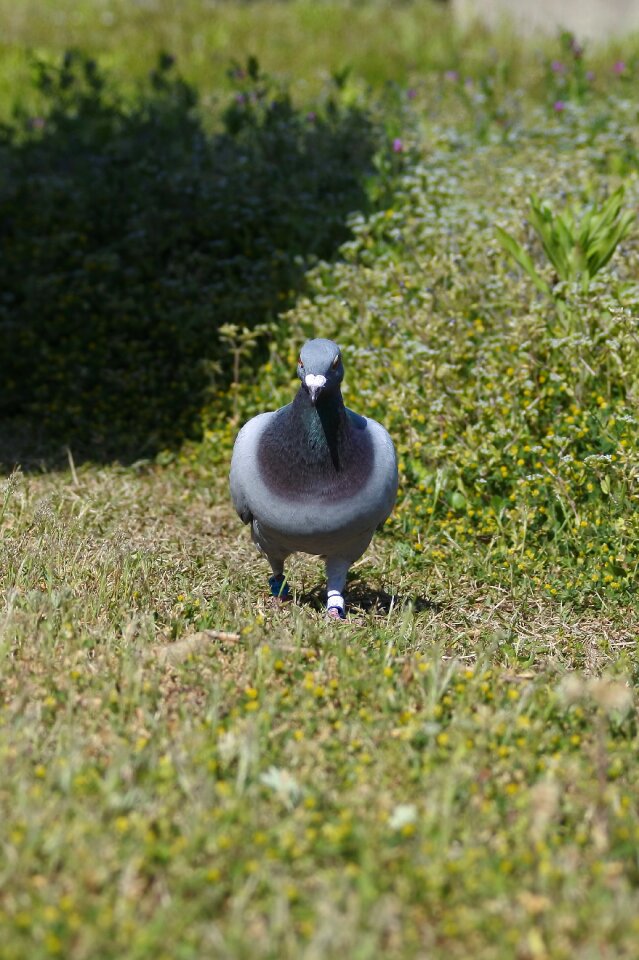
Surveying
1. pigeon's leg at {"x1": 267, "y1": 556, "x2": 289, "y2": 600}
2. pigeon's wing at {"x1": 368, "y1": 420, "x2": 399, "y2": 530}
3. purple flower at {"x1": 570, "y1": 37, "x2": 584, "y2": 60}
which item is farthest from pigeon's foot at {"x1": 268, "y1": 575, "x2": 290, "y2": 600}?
purple flower at {"x1": 570, "y1": 37, "x2": 584, "y2": 60}

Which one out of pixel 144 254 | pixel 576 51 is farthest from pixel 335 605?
pixel 576 51

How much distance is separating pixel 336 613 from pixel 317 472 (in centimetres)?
59

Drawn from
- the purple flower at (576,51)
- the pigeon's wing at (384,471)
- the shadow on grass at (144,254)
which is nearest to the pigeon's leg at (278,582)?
the pigeon's wing at (384,471)

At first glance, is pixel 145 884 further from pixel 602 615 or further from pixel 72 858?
pixel 602 615

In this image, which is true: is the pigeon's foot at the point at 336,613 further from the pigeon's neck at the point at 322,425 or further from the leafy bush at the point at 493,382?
the leafy bush at the point at 493,382

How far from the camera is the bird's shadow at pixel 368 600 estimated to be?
4547 millimetres

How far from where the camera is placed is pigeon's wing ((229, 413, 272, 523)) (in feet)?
13.4

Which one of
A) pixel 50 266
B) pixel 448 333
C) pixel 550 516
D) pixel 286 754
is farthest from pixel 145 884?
pixel 50 266

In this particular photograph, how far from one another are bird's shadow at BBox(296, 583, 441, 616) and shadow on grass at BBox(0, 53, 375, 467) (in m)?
1.92

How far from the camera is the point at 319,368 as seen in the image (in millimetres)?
3783

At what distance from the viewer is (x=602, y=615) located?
182 inches

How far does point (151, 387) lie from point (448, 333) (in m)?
1.87

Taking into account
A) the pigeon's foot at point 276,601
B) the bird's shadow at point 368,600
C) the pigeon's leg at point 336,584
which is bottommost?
the bird's shadow at point 368,600

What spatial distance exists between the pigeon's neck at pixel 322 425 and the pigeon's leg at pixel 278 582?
62 cm
